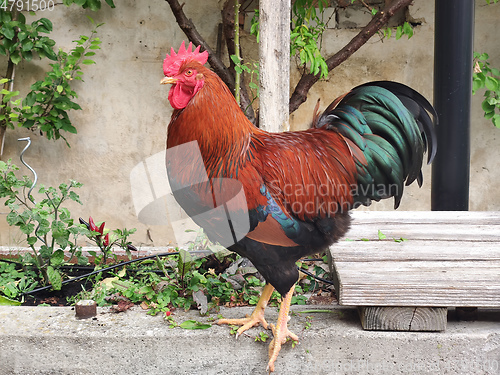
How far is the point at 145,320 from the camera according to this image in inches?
82.6

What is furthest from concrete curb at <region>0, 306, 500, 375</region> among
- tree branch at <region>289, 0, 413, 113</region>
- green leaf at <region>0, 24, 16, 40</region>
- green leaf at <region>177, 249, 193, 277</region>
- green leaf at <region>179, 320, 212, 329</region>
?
green leaf at <region>0, 24, 16, 40</region>

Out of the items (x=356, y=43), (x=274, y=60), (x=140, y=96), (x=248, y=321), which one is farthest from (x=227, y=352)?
(x=140, y=96)

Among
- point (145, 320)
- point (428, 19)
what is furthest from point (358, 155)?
point (428, 19)

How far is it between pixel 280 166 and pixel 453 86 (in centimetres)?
159

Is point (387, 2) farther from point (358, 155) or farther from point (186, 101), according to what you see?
point (186, 101)

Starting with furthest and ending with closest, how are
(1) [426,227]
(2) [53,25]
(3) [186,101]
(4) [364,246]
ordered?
(2) [53,25], (1) [426,227], (4) [364,246], (3) [186,101]

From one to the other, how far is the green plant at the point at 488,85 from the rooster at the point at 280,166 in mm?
2557

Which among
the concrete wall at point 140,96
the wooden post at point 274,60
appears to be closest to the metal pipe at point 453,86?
the wooden post at point 274,60

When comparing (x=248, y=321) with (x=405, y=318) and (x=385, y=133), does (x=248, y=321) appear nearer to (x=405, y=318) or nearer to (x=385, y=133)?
(x=405, y=318)

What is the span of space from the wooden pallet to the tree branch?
164cm

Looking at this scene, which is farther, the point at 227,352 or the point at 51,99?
the point at 51,99

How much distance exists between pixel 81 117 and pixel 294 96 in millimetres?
2111

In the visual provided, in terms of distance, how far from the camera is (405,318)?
6.51 ft

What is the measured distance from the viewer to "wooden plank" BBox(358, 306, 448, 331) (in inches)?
77.6
